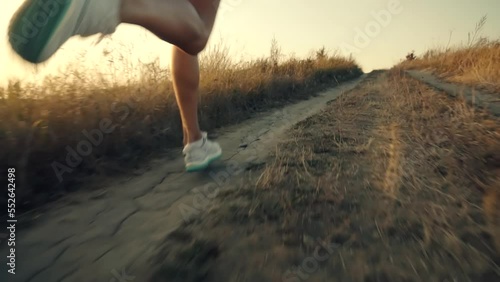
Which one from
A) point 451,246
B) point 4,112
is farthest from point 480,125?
point 4,112

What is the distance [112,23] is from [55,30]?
0.50 ft

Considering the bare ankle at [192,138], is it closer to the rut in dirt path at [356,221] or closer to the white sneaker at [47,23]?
the rut in dirt path at [356,221]

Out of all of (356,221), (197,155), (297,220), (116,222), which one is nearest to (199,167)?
(197,155)

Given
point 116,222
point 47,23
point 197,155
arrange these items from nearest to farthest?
1. point 47,23
2. point 116,222
3. point 197,155

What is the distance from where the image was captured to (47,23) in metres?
0.94

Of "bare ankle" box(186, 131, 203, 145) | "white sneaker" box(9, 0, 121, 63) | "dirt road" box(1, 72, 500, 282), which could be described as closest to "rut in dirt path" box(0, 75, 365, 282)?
"dirt road" box(1, 72, 500, 282)

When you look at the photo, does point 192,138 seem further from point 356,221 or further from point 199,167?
point 356,221

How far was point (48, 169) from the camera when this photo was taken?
69.1 inches

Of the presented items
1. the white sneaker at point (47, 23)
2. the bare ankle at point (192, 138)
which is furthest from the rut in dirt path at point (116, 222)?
the white sneaker at point (47, 23)

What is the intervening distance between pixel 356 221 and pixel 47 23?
1.03 meters

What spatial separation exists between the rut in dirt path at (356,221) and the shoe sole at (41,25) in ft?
2.13

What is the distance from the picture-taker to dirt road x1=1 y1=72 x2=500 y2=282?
862 mm

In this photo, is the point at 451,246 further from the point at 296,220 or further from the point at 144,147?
the point at 144,147

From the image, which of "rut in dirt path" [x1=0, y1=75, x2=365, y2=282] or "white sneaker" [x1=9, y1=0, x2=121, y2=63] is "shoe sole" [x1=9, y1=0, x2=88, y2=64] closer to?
"white sneaker" [x1=9, y1=0, x2=121, y2=63]
